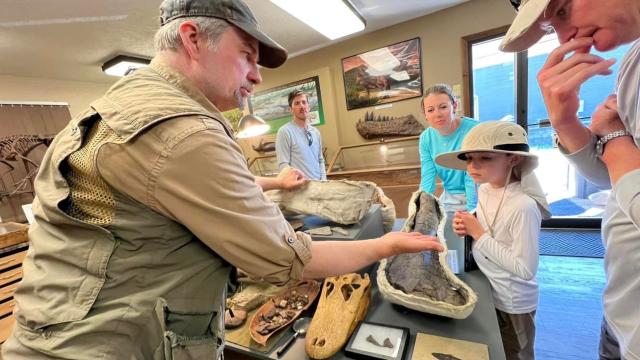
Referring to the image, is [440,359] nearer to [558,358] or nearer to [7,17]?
[558,358]

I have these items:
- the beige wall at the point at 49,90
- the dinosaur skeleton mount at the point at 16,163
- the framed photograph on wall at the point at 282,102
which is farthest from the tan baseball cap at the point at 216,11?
the beige wall at the point at 49,90

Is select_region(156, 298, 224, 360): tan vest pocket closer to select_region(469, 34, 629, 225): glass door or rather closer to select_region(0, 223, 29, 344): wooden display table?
select_region(0, 223, 29, 344): wooden display table

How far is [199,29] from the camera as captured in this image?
0.80 metres

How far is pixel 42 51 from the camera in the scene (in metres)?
3.15

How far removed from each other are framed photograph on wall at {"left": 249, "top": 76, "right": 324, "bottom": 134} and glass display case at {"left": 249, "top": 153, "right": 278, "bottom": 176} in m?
0.56

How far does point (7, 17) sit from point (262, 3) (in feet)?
7.29

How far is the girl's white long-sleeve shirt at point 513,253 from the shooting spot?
1066mm

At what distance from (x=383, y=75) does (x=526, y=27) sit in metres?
3.85

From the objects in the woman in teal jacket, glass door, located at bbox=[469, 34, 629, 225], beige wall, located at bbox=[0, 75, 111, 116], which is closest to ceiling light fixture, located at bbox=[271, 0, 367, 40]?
the woman in teal jacket

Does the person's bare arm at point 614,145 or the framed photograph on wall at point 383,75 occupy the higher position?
the framed photograph on wall at point 383,75

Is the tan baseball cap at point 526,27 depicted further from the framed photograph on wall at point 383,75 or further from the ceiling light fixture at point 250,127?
the framed photograph on wall at point 383,75

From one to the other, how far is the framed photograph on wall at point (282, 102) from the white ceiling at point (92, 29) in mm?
771

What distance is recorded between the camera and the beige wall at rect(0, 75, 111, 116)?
3.64 meters

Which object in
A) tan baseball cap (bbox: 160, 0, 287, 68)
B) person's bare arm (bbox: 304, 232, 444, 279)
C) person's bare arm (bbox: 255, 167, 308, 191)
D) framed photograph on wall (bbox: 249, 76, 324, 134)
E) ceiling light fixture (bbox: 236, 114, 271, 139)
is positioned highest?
framed photograph on wall (bbox: 249, 76, 324, 134)
